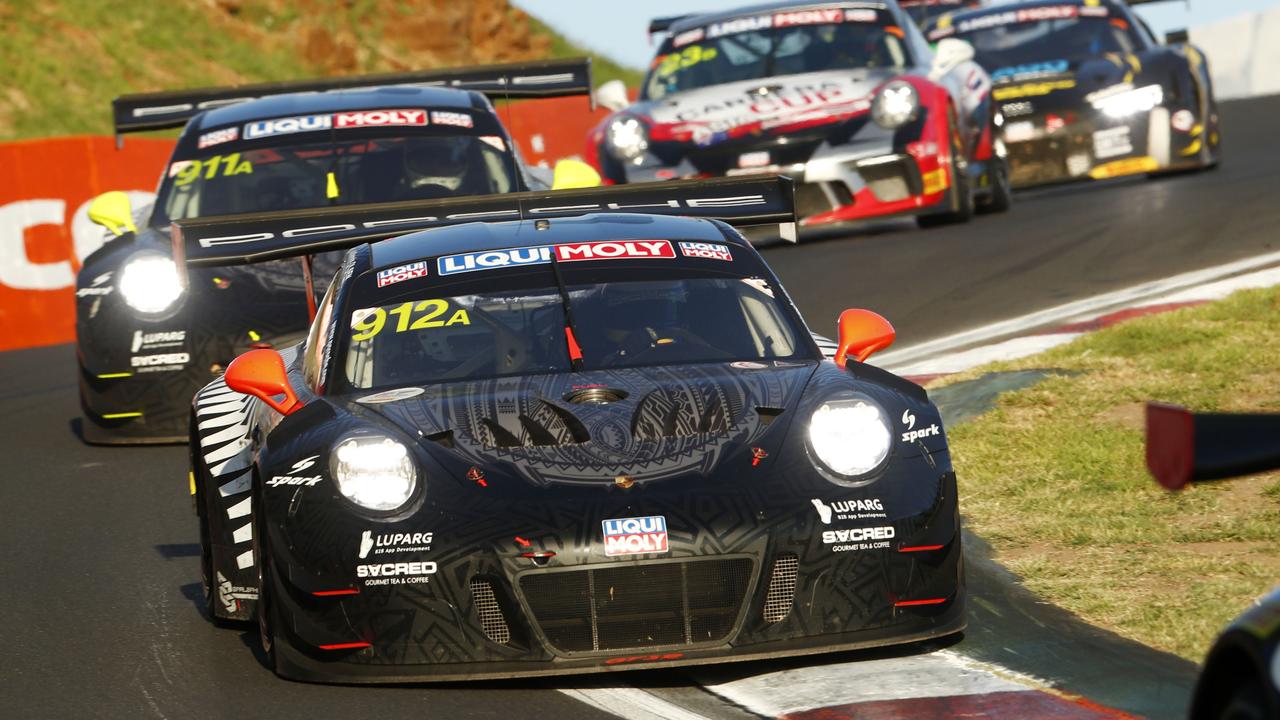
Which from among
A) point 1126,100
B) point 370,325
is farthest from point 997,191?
point 370,325

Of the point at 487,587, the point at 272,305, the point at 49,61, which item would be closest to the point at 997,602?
the point at 487,587

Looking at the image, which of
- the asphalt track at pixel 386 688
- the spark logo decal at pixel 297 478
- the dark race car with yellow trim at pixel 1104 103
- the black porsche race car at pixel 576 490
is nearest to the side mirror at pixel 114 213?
the asphalt track at pixel 386 688

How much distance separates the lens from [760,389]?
5.63 m

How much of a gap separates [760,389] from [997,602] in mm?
897

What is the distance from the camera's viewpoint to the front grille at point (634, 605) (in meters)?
5.05

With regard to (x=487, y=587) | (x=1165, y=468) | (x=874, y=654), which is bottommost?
(x=874, y=654)

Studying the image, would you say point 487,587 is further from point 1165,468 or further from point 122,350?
point 122,350

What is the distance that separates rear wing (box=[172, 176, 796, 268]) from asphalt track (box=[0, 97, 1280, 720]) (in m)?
1.07

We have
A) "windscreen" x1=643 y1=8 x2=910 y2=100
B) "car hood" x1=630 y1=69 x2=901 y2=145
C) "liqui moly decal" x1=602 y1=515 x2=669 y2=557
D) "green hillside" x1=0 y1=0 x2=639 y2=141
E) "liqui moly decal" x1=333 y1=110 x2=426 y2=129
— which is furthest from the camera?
"green hillside" x1=0 y1=0 x2=639 y2=141

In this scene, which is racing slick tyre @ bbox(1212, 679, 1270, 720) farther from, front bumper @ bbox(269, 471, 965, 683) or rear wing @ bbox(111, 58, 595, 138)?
rear wing @ bbox(111, 58, 595, 138)

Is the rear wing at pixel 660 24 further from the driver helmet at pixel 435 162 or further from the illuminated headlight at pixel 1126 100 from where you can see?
the driver helmet at pixel 435 162

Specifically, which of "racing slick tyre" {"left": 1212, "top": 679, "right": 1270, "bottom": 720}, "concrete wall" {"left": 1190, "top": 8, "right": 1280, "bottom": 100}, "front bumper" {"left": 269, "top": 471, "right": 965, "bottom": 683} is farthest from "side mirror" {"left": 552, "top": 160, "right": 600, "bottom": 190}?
"concrete wall" {"left": 1190, "top": 8, "right": 1280, "bottom": 100}

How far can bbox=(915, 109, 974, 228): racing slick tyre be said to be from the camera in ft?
47.0

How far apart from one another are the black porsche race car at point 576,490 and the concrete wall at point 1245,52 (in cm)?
3190
